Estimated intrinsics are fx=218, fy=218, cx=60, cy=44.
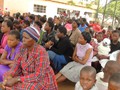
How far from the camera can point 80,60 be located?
13.4 ft

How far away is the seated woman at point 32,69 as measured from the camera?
2.77 meters

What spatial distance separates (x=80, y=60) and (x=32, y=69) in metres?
1.43

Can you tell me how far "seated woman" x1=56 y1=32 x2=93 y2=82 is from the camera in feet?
13.1

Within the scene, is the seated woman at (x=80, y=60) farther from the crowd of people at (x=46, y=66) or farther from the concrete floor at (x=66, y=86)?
the concrete floor at (x=66, y=86)

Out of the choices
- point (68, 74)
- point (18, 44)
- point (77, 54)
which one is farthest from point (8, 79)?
point (77, 54)

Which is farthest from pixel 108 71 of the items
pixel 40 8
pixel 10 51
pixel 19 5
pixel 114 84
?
pixel 40 8

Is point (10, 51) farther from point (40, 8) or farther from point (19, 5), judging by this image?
point (40, 8)

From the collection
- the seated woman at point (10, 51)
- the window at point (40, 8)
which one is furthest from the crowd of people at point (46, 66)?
the window at point (40, 8)

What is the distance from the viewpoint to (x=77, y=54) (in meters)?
4.18

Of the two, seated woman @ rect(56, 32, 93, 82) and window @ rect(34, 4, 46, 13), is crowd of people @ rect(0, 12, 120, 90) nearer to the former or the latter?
seated woman @ rect(56, 32, 93, 82)

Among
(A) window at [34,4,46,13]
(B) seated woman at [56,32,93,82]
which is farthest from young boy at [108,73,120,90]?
(A) window at [34,4,46,13]

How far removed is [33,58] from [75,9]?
74.4 feet

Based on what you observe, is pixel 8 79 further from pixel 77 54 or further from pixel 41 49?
pixel 77 54

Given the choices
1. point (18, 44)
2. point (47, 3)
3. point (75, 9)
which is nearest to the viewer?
point (18, 44)
